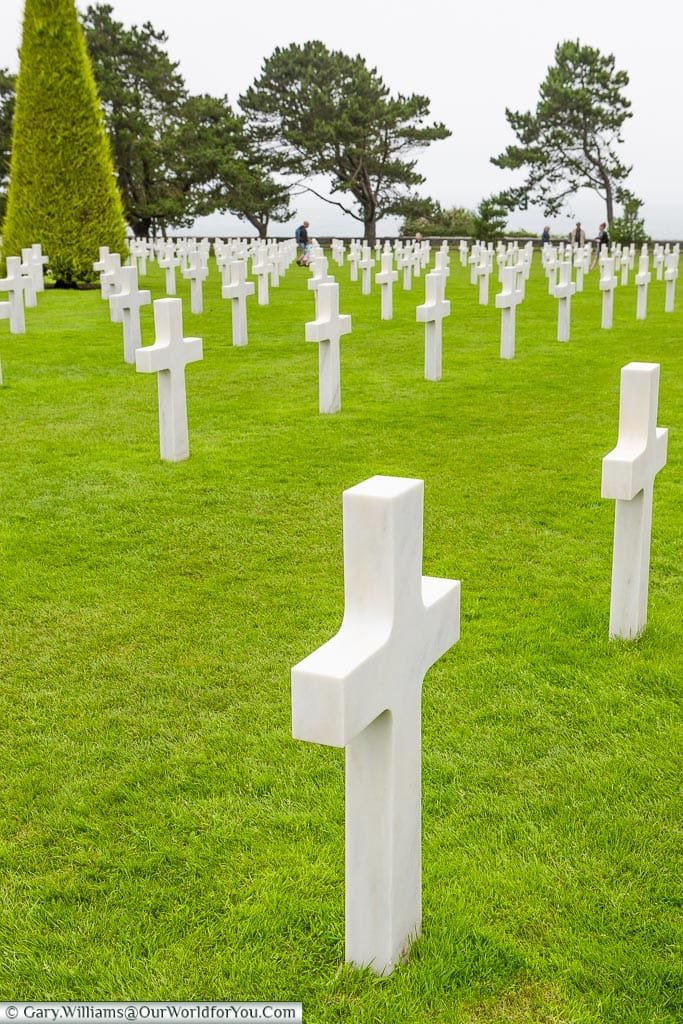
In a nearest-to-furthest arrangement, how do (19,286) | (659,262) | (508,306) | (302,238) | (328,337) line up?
1. (328,337)
2. (508,306)
3. (19,286)
4. (659,262)
5. (302,238)

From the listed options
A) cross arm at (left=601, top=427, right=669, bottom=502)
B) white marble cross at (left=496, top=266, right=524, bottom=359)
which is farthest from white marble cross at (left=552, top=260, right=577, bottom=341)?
cross arm at (left=601, top=427, right=669, bottom=502)

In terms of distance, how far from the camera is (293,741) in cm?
361

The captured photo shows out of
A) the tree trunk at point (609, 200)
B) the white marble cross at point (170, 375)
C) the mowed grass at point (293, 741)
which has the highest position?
the tree trunk at point (609, 200)

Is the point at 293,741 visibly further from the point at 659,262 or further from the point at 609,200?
the point at 609,200

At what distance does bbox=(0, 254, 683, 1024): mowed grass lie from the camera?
253 cm

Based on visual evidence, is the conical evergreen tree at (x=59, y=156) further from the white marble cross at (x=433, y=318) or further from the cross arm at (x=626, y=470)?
the cross arm at (x=626, y=470)

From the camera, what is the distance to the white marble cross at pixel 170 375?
7.41m

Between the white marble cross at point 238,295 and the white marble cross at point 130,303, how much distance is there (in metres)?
1.27

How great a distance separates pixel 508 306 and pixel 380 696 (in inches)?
412

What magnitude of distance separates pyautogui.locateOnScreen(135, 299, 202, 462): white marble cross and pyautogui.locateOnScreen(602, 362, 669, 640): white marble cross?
13.0 ft

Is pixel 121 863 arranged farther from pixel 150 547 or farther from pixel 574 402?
pixel 574 402

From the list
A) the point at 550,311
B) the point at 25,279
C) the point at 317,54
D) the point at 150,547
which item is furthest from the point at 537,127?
the point at 150,547

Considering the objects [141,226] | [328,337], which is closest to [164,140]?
[141,226]

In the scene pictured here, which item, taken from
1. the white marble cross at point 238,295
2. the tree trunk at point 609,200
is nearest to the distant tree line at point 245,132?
the tree trunk at point 609,200
